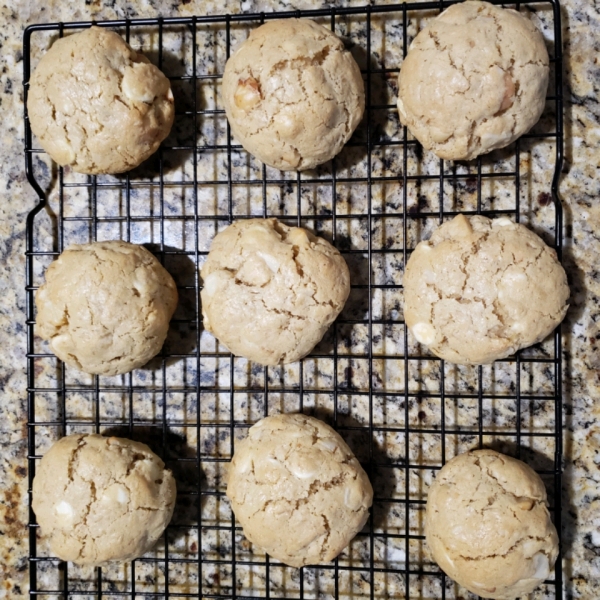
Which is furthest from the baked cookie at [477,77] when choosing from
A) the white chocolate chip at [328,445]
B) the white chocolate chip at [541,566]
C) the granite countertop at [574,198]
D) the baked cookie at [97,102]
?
the white chocolate chip at [541,566]

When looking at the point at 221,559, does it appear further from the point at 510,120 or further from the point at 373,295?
the point at 510,120

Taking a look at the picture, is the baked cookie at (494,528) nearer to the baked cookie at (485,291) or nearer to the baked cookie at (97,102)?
the baked cookie at (485,291)

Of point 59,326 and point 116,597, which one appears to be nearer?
point 59,326

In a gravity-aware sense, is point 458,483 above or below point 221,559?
above

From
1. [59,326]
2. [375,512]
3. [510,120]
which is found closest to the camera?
[510,120]

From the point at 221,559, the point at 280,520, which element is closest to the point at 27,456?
the point at 221,559

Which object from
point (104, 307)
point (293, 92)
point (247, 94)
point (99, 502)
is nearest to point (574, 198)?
point (293, 92)
